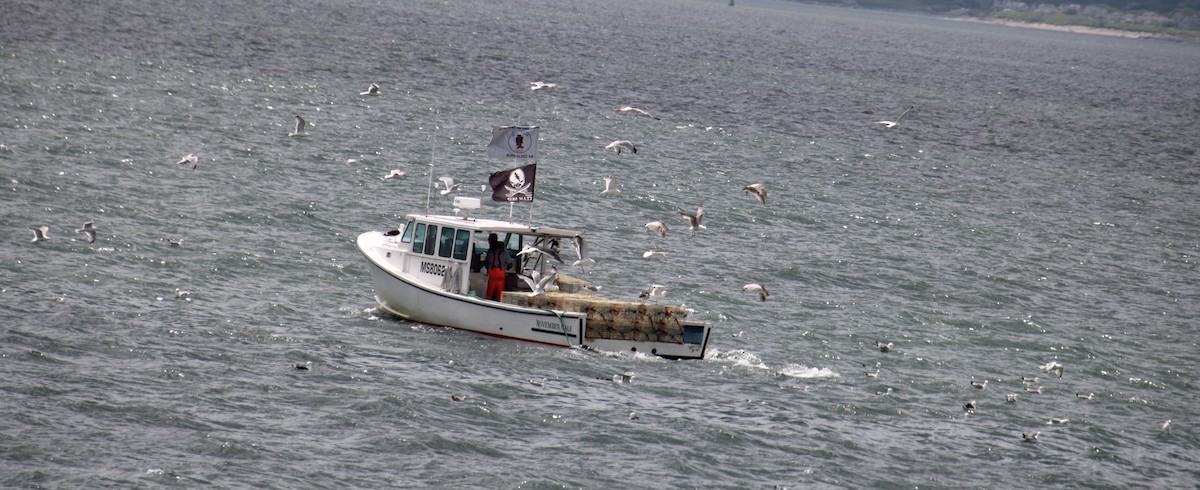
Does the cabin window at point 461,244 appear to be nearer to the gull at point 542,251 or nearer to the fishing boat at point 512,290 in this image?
the fishing boat at point 512,290

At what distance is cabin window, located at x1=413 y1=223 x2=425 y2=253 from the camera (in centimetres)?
3130

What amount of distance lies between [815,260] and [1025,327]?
805 centimetres

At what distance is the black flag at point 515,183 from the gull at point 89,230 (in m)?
10.5

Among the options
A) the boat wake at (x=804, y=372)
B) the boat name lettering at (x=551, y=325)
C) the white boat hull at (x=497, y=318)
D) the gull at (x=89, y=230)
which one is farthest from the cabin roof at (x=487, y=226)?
the gull at (x=89, y=230)

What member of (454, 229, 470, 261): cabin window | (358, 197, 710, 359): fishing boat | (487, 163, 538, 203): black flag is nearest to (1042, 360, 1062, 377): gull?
(358, 197, 710, 359): fishing boat

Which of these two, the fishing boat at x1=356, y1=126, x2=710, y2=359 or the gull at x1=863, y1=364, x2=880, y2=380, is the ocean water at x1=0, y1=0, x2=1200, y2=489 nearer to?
the gull at x1=863, y1=364, x2=880, y2=380

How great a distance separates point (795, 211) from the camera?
2067 inches

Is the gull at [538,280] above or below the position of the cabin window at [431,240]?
below

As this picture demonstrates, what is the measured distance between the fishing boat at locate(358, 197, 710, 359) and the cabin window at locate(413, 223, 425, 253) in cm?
2

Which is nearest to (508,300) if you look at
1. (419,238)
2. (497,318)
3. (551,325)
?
(497,318)

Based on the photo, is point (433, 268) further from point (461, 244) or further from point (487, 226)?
point (487, 226)

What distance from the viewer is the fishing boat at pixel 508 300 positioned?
96.7 feet

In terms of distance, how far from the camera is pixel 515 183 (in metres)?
31.3

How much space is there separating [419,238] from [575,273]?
697 cm
